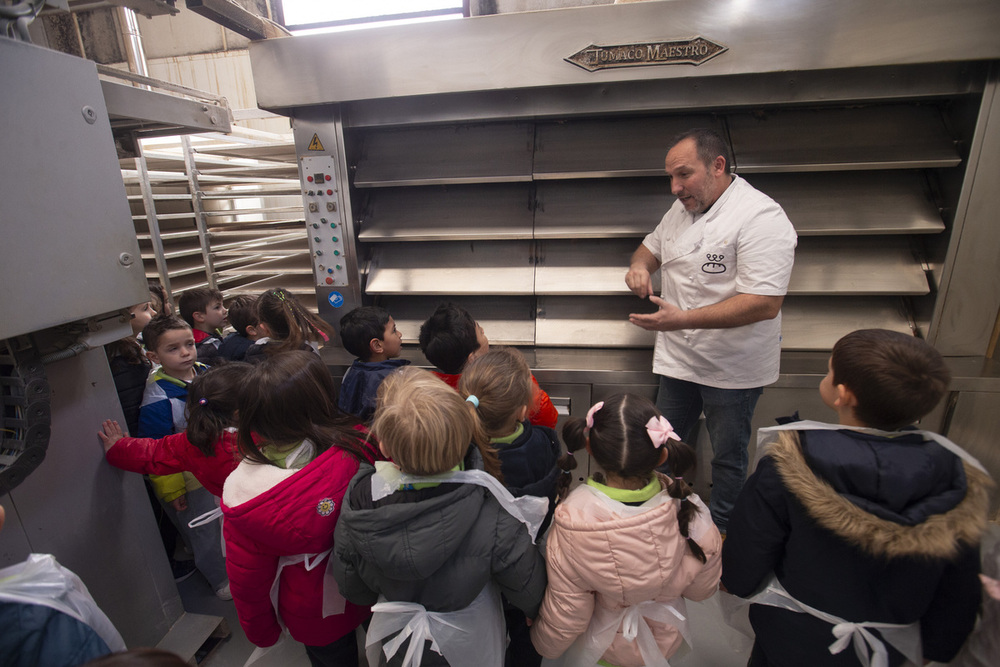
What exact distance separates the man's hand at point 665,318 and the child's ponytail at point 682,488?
74 cm

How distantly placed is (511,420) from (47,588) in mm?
913

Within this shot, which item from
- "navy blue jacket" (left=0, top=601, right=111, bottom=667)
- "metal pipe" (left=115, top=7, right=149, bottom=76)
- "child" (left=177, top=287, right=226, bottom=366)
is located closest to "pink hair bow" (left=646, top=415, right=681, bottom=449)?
"navy blue jacket" (left=0, top=601, right=111, bottom=667)

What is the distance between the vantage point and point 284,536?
1.04 metres

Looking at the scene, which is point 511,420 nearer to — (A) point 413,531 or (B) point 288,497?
(A) point 413,531

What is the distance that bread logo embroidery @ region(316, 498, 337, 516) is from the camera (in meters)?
1.07

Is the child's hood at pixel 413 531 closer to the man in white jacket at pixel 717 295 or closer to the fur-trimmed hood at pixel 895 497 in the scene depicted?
the fur-trimmed hood at pixel 895 497

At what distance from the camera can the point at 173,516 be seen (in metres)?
1.78

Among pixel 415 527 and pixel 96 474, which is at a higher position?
pixel 415 527

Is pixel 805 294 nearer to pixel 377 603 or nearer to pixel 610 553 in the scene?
pixel 610 553

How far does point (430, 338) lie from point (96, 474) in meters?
1.05

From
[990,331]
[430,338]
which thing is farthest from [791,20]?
[430,338]

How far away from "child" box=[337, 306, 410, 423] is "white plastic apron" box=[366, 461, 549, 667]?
0.60 m

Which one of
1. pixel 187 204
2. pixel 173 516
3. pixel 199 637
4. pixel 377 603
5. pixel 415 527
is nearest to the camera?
pixel 415 527

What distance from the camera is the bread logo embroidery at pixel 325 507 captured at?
3.51 ft
